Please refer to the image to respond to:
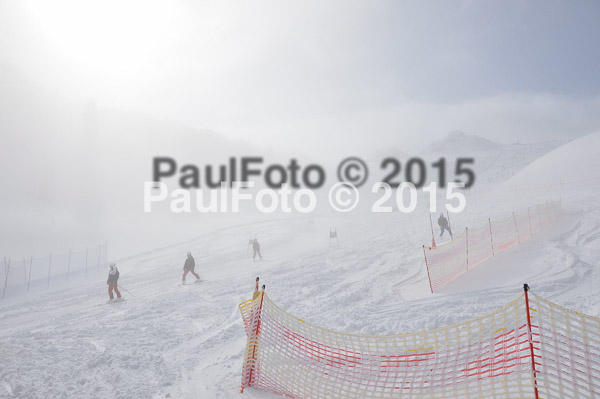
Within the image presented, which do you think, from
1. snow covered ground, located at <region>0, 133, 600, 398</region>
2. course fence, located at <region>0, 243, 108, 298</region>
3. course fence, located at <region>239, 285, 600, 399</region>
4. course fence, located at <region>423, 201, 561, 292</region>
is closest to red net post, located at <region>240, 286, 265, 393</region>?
course fence, located at <region>239, 285, 600, 399</region>

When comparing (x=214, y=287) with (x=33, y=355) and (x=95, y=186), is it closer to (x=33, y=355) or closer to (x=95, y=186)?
(x=33, y=355)

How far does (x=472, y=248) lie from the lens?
39.4 ft

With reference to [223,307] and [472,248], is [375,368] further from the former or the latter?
[472,248]

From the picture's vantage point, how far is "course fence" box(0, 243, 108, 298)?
52.5ft

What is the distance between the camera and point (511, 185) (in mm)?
38531

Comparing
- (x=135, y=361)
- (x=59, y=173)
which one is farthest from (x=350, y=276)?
(x=59, y=173)

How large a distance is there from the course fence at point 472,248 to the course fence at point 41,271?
1722 centimetres

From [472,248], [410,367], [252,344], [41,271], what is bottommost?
[41,271]

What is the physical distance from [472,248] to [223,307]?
8.56 metres

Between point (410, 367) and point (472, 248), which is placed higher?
point (472, 248)

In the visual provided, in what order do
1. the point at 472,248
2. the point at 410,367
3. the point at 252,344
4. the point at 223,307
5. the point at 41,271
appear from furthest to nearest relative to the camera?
the point at 41,271 → the point at 472,248 → the point at 223,307 → the point at 252,344 → the point at 410,367

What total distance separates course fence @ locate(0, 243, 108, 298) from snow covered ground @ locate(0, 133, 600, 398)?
9.79ft

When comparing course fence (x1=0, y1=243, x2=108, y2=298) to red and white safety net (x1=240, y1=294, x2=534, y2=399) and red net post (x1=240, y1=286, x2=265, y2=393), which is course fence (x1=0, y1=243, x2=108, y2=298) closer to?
red net post (x1=240, y1=286, x2=265, y2=393)

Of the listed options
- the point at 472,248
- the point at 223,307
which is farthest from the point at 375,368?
the point at 472,248
